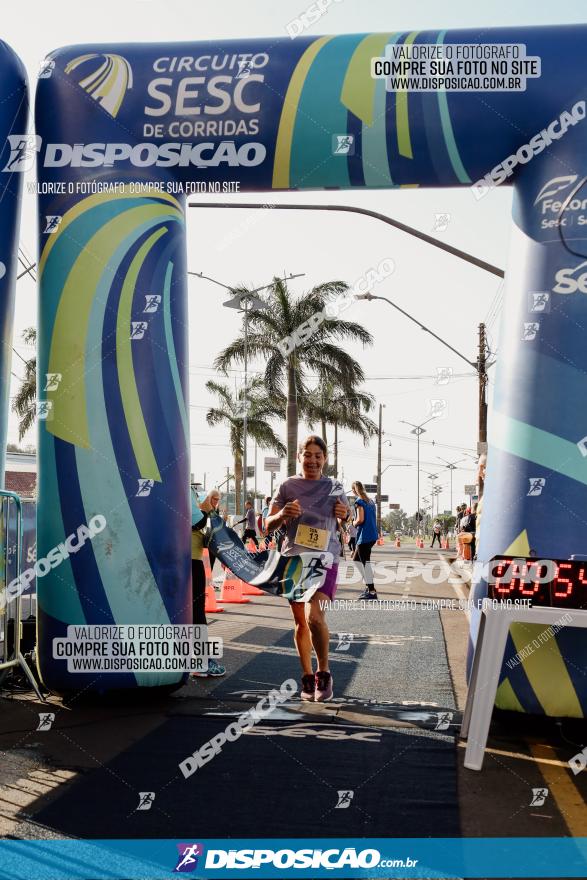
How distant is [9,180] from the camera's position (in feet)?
25.8

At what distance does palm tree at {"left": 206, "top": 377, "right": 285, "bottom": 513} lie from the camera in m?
45.0

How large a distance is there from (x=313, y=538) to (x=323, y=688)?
114 centimetres

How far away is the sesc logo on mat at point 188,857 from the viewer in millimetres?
4024
